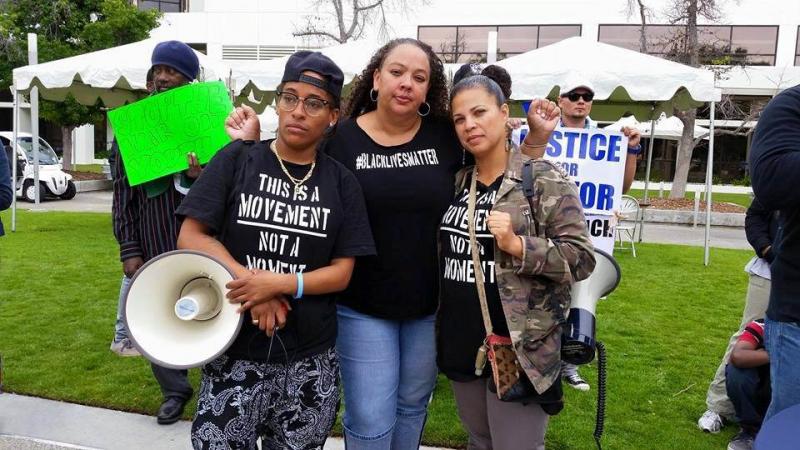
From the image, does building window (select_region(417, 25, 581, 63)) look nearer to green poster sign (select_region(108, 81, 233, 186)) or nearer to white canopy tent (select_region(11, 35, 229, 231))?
white canopy tent (select_region(11, 35, 229, 231))

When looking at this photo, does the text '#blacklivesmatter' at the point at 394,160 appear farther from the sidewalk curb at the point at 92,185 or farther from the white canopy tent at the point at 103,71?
the sidewalk curb at the point at 92,185

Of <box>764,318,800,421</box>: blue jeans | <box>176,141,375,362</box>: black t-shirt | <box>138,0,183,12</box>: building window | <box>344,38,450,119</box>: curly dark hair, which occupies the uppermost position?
<box>138,0,183,12</box>: building window

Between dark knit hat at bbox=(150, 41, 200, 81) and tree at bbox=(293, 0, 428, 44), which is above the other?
tree at bbox=(293, 0, 428, 44)

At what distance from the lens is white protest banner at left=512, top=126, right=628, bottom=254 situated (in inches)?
163

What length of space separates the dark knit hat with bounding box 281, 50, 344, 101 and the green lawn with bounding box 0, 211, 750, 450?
7.67 ft

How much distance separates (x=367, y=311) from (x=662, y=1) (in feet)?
90.3

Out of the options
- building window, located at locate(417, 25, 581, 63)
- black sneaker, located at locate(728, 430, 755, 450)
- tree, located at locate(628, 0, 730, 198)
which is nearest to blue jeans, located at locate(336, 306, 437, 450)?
black sneaker, located at locate(728, 430, 755, 450)

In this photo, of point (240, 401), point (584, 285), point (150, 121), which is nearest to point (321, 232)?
point (240, 401)

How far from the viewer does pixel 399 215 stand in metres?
2.34

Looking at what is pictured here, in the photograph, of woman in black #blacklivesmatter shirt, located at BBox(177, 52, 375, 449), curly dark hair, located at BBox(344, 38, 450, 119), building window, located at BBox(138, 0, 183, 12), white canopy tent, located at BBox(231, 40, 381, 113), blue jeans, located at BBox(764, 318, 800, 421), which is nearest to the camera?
blue jeans, located at BBox(764, 318, 800, 421)

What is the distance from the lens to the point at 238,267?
2008 mm

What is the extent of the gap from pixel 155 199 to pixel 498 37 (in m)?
26.6

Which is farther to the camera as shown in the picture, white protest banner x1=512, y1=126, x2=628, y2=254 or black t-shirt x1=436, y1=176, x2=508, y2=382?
white protest banner x1=512, y1=126, x2=628, y2=254

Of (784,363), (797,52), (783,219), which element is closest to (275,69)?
(783,219)
